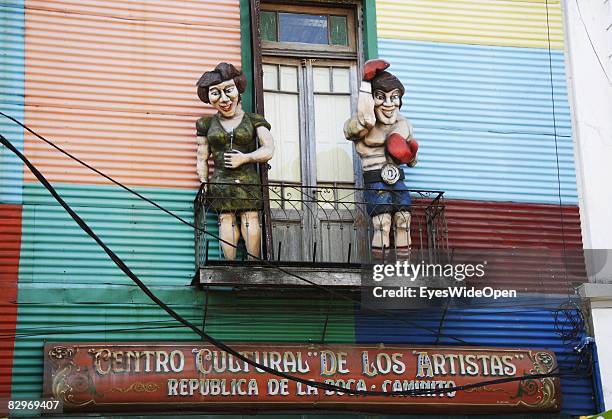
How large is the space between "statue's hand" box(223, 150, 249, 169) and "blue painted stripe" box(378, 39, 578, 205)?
1909 mm

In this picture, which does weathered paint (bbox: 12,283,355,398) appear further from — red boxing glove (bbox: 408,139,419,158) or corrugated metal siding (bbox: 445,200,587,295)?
red boxing glove (bbox: 408,139,419,158)

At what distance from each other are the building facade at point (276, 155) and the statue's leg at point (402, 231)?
25cm

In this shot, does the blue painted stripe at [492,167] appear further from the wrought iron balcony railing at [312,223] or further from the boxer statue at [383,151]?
the boxer statue at [383,151]

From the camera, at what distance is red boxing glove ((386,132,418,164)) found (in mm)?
13312

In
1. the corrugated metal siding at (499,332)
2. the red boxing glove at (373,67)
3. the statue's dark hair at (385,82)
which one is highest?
the red boxing glove at (373,67)

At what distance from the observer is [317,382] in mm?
12523

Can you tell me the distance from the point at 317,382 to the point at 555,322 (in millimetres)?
2769

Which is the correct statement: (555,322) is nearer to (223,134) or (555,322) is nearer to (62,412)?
(223,134)

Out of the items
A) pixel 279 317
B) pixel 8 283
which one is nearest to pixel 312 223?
pixel 279 317

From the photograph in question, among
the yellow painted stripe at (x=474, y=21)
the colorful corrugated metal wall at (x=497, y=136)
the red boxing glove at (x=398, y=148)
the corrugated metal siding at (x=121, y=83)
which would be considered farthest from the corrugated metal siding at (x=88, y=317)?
the yellow painted stripe at (x=474, y=21)

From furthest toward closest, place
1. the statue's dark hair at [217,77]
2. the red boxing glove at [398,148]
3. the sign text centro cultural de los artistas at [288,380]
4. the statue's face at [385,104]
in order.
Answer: the statue's face at [385,104], the red boxing glove at [398,148], the statue's dark hair at [217,77], the sign text centro cultural de los artistas at [288,380]

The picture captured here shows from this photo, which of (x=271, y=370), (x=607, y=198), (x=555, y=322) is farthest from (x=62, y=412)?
(x=607, y=198)

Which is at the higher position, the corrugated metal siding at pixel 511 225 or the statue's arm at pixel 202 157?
the statue's arm at pixel 202 157

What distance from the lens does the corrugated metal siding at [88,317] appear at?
40.2ft
